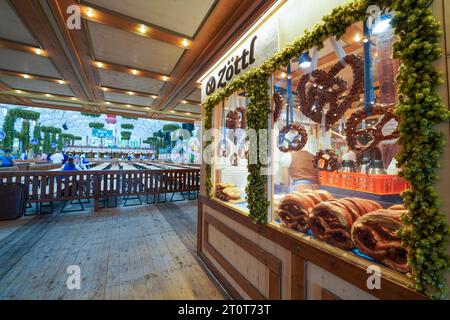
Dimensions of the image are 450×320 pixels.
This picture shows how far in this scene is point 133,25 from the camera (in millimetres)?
2826

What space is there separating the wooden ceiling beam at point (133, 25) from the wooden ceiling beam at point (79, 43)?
202 millimetres

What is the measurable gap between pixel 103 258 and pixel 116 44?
3.70 m

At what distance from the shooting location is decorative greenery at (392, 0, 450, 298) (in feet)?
2.65

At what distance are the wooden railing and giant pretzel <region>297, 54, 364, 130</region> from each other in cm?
560

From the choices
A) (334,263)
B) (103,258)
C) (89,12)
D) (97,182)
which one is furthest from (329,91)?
(97,182)

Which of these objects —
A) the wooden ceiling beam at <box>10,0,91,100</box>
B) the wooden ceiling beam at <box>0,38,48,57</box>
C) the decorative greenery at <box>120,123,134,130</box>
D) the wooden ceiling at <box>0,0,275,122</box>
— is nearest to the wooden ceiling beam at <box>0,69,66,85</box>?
the wooden ceiling at <box>0,0,275,122</box>

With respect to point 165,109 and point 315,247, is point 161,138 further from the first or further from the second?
point 315,247

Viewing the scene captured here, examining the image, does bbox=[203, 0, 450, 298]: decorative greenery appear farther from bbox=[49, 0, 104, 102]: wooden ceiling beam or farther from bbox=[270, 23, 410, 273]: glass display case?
bbox=[49, 0, 104, 102]: wooden ceiling beam

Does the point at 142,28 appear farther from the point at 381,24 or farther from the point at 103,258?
the point at 103,258

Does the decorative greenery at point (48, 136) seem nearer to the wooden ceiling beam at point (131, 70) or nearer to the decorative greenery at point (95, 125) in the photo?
the decorative greenery at point (95, 125)

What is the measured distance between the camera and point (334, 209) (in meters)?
1.33

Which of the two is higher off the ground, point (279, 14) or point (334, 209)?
point (279, 14)
